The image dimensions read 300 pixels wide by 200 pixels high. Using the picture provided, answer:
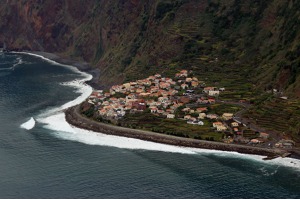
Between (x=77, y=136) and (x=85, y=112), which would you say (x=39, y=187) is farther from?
(x=85, y=112)

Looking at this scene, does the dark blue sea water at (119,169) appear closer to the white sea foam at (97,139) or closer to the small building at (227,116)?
the white sea foam at (97,139)

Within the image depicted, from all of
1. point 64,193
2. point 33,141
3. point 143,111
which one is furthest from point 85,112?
point 64,193

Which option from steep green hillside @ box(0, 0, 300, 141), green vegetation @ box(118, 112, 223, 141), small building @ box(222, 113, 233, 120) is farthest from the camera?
steep green hillside @ box(0, 0, 300, 141)

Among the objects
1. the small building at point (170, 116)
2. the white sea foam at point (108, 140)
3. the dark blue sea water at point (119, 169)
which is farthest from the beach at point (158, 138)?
the small building at point (170, 116)

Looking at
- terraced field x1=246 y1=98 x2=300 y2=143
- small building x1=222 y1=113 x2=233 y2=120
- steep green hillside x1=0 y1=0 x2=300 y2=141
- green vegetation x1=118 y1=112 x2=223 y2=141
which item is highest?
steep green hillside x1=0 y1=0 x2=300 y2=141

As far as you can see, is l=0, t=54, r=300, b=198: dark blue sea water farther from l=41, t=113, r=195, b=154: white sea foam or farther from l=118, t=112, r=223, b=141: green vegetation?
l=118, t=112, r=223, b=141: green vegetation

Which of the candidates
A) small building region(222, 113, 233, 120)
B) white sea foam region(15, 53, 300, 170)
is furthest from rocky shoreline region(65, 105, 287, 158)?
small building region(222, 113, 233, 120)
